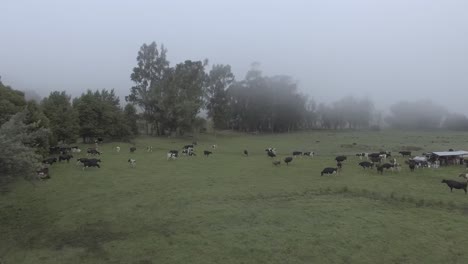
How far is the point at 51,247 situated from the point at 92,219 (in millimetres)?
3836

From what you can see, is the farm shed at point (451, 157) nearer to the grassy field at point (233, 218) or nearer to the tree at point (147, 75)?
the grassy field at point (233, 218)

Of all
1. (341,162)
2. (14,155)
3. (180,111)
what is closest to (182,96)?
(180,111)

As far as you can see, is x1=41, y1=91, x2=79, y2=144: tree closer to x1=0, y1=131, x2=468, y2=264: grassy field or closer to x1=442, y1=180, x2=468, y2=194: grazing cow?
x1=0, y1=131, x2=468, y2=264: grassy field

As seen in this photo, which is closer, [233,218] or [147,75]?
[233,218]

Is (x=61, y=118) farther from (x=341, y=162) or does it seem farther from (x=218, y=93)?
(x=218, y=93)

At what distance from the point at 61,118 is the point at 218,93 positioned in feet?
159

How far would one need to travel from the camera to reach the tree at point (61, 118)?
57.4m

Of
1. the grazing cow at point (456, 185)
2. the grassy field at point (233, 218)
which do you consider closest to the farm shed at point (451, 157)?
the grassy field at point (233, 218)

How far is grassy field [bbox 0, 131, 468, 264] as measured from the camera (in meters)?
20.4

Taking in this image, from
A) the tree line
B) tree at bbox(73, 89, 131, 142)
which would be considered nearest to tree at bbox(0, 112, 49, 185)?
the tree line

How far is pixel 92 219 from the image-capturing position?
25.5m

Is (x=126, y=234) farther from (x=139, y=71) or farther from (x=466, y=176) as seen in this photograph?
(x=139, y=71)

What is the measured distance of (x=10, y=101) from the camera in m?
45.7

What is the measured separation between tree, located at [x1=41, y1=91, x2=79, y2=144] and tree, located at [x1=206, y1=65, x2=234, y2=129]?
43072 mm
